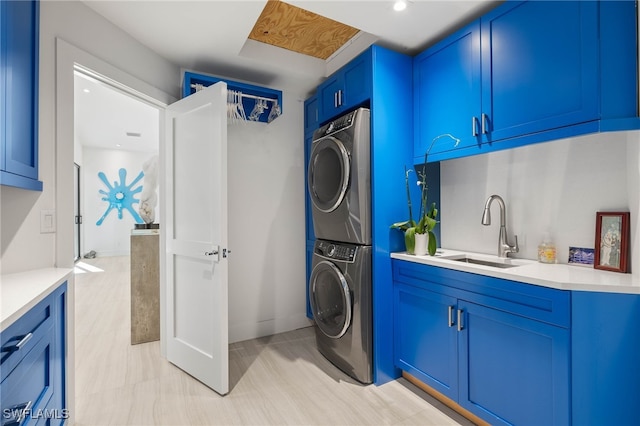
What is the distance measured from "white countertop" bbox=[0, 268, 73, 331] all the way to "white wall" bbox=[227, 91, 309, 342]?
4.78 ft

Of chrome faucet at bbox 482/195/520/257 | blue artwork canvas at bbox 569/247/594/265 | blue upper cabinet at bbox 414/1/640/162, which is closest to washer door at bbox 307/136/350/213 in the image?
blue upper cabinet at bbox 414/1/640/162

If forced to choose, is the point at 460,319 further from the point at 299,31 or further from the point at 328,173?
the point at 299,31

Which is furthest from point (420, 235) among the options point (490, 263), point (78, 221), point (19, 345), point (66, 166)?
point (78, 221)

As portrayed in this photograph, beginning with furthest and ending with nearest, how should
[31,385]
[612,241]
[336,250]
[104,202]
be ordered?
1. [104,202]
2. [336,250]
3. [612,241]
4. [31,385]

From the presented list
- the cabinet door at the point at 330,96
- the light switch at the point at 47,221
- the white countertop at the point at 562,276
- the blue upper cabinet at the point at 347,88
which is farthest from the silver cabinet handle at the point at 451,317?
the light switch at the point at 47,221

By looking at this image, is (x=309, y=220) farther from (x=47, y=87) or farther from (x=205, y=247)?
(x=47, y=87)

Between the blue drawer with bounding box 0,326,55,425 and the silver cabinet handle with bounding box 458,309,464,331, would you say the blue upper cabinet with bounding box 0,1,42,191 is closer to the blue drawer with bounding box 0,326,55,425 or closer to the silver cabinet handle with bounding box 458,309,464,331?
the blue drawer with bounding box 0,326,55,425

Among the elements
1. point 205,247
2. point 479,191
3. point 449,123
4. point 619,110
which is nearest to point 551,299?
point 619,110

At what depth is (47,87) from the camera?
1664 millimetres

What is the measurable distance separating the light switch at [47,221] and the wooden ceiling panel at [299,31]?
1.80m

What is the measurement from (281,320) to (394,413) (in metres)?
1.56

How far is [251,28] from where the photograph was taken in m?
2.09

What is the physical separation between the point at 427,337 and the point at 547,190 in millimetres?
1150

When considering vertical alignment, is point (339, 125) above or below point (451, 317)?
above
